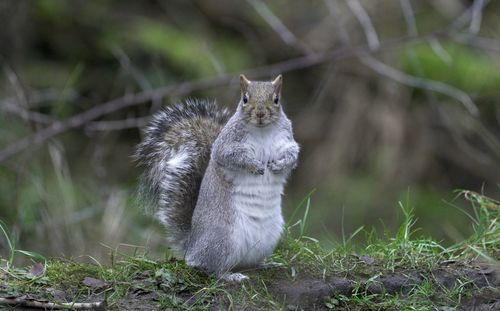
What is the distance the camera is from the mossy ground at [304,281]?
8.60 feet

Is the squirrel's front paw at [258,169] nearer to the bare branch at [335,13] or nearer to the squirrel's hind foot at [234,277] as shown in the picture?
the squirrel's hind foot at [234,277]

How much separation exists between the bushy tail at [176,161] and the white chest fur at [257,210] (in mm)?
287

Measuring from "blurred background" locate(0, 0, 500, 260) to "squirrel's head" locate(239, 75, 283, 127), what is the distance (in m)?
1.97

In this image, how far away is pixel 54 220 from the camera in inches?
176

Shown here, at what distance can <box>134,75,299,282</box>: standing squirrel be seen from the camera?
280cm

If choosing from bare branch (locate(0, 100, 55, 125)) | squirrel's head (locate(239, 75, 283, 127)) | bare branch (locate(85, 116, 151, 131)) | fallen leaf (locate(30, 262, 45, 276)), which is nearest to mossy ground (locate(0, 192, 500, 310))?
fallen leaf (locate(30, 262, 45, 276))

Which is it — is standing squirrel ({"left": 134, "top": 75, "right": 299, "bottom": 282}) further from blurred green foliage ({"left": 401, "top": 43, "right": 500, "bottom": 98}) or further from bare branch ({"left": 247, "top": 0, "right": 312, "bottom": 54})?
blurred green foliage ({"left": 401, "top": 43, "right": 500, "bottom": 98})

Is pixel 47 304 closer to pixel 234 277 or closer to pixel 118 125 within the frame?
pixel 234 277

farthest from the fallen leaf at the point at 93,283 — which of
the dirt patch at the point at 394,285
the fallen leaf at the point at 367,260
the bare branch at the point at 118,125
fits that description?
the bare branch at the point at 118,125

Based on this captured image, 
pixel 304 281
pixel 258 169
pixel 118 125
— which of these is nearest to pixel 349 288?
pixel 304 281

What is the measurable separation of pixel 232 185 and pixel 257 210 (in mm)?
125

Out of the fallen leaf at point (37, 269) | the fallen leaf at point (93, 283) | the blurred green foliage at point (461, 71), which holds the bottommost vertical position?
the fallen leaf at point (93, 283)

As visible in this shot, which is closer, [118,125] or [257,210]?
[257,210]

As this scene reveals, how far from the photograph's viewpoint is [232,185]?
286cm
